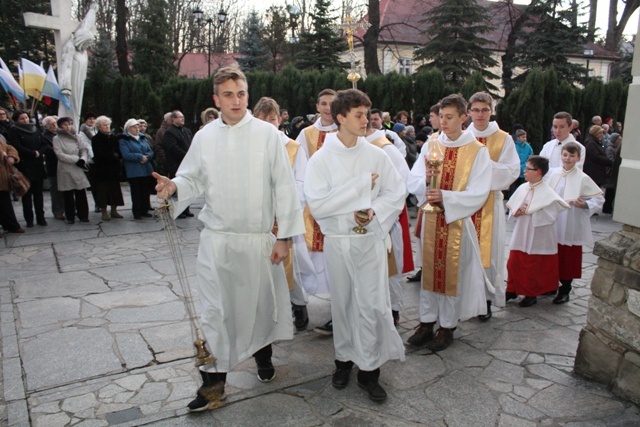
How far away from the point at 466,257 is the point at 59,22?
1129cm

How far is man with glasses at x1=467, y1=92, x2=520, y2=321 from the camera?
16.4 ft

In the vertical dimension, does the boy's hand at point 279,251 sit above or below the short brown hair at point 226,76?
below

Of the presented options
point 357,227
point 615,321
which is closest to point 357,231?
point 357,227

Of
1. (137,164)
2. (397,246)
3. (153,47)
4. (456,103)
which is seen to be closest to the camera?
(456,103)

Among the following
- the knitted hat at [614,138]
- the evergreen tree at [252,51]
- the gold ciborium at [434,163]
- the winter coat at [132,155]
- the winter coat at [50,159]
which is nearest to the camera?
the gold ciborium at [434,163]

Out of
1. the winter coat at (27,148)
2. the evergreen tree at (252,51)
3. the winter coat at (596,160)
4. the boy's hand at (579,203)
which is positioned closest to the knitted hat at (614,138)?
the winter coat at (596,160)

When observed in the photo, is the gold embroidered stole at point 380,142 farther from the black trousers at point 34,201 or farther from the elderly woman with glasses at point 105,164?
the black trousers at point 34,201

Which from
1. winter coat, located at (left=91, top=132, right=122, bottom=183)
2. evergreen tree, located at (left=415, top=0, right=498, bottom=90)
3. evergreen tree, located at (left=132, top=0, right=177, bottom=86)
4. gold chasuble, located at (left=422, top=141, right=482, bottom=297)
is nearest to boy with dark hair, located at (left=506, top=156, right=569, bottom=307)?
gold chasuble, located at (left=422, top=141, right=482, bottom=297)

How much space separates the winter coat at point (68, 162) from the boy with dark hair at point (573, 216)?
706 cm

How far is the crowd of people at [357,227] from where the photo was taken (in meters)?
3.51

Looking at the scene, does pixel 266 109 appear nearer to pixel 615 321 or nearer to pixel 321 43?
A: pixel 615 321

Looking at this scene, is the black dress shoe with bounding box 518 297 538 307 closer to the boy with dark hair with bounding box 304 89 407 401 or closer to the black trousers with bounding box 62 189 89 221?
the boy with dark hair with bounding box 304 89 407 401

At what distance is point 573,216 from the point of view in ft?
18.3

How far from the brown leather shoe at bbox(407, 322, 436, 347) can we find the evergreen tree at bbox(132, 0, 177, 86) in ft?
78.6
